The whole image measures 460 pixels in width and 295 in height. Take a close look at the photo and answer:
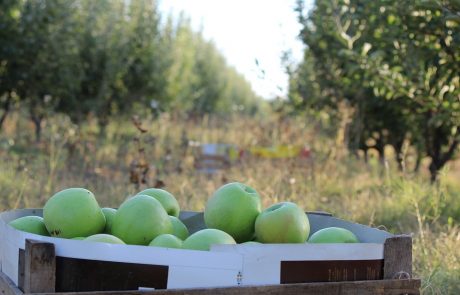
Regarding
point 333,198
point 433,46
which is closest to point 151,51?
point 333,198

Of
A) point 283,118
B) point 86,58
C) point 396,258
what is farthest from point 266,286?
point 86,58

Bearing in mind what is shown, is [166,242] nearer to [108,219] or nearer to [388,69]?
[108,219]

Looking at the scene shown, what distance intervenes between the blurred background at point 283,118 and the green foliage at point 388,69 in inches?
0.8

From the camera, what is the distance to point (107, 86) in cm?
1126

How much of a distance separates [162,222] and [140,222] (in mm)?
65

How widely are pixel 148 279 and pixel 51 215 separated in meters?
0.42

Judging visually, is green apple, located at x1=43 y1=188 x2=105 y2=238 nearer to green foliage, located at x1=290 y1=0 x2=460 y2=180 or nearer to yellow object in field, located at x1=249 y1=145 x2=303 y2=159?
green foliage, located at x1=290 y1=0 x2=460 y2=180

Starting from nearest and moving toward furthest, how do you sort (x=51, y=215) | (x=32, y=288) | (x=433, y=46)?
(x=32, y=288), (x=51, y=215), (x=433, y=46)

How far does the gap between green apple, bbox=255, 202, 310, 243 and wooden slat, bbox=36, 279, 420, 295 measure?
21 cm

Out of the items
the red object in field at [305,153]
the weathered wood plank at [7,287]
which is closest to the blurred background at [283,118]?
the red object in field at [305,153]

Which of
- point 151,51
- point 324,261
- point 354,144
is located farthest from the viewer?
point 151,51

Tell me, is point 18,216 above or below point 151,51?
below

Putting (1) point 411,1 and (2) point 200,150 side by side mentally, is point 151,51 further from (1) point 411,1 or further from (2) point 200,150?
(1) point 411,1

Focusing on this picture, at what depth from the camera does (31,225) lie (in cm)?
204
